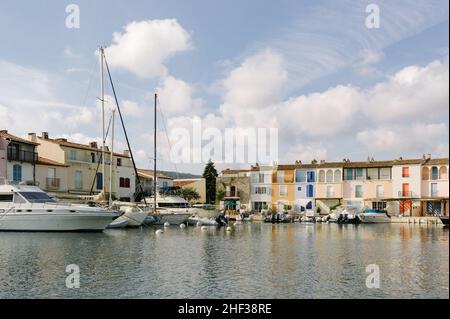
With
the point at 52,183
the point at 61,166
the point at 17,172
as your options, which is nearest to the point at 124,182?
the point at 61,166

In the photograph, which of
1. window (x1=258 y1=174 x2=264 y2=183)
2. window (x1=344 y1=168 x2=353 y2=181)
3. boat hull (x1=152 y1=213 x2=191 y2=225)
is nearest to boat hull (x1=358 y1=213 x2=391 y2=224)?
window (x1=344 y1=168 x2=353 y2=181)

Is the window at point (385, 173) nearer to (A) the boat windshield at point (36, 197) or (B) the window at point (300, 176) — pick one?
(B) the window at point (300, 176)

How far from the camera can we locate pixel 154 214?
54500 millimetres

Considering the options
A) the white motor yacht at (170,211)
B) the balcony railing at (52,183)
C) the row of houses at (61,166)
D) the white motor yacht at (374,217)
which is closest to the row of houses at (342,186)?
the white motor yacht at (374,217)

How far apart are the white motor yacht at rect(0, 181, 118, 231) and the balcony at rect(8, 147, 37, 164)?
15.5 meters

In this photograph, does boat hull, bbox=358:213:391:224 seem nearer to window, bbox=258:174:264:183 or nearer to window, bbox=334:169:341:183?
window, bbox=334:169:341:183

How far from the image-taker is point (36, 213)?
40.3 metres

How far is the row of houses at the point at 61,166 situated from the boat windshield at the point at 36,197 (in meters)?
9.29

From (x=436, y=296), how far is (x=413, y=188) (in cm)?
6106

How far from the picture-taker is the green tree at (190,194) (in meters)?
84.4
